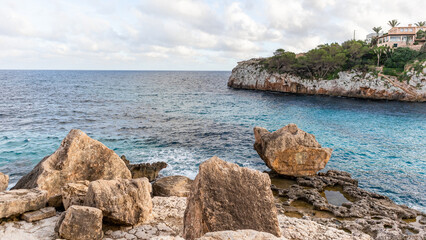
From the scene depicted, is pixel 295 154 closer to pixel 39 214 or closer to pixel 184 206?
pixel 184 206

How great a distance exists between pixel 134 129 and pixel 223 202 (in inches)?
1167

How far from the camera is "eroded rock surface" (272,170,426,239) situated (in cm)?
1329

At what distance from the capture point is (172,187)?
630 inches

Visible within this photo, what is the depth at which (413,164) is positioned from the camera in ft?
78.9

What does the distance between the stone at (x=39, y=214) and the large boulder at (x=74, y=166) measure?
8.13 feet

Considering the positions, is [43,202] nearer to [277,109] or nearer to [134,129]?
[134,129]

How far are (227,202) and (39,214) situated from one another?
289 inches

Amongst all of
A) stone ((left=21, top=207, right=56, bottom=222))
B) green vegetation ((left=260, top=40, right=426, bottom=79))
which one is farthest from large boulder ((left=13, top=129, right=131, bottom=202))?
green vegetation ((left=260, top=40, right=426, bottom=79))

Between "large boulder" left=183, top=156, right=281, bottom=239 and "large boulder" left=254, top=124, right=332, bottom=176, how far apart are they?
1289 centimetres

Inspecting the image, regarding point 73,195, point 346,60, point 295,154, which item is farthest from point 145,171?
point 346,60

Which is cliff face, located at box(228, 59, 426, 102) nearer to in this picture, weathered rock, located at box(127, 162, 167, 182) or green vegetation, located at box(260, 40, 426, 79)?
green vegetation, located at box(260, 40, 426, 79)

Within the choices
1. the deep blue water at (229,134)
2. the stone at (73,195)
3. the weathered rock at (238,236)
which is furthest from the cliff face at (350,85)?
the weathered rock at (238,236)

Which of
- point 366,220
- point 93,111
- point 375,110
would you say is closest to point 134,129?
point 93,111

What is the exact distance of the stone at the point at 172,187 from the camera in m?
15.4
